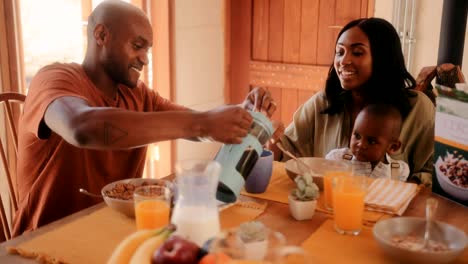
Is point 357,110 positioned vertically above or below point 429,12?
below

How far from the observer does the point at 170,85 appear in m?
3.83

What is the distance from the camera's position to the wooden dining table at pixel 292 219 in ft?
4.74

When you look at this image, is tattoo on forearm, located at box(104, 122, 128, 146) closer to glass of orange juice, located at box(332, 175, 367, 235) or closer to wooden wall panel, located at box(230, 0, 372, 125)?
glass of orange juice, located at box(332, 175, 367, 235)

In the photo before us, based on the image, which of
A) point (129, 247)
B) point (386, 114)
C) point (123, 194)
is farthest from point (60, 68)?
point (386, 114)

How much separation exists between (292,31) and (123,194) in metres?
2.81

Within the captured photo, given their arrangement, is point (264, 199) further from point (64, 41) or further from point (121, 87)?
point (64, 41)

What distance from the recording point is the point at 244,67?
14.5 ft

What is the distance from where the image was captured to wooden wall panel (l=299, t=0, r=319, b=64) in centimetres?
407

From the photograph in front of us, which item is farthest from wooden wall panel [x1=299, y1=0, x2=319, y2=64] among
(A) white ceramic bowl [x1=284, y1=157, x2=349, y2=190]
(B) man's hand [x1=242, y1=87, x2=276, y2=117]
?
(B) man's hand [x1=242, y1=87, x2=276, y2=117]

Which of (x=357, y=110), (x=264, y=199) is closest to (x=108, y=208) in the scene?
(x=264, y=199)

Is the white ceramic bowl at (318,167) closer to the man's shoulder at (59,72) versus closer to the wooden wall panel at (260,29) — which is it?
the man's shoulder at (59,72)

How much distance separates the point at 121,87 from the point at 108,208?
659 mm

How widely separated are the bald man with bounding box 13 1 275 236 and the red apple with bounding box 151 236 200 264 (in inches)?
20.8

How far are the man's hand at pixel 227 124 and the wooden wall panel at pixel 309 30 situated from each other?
267 centimetres
